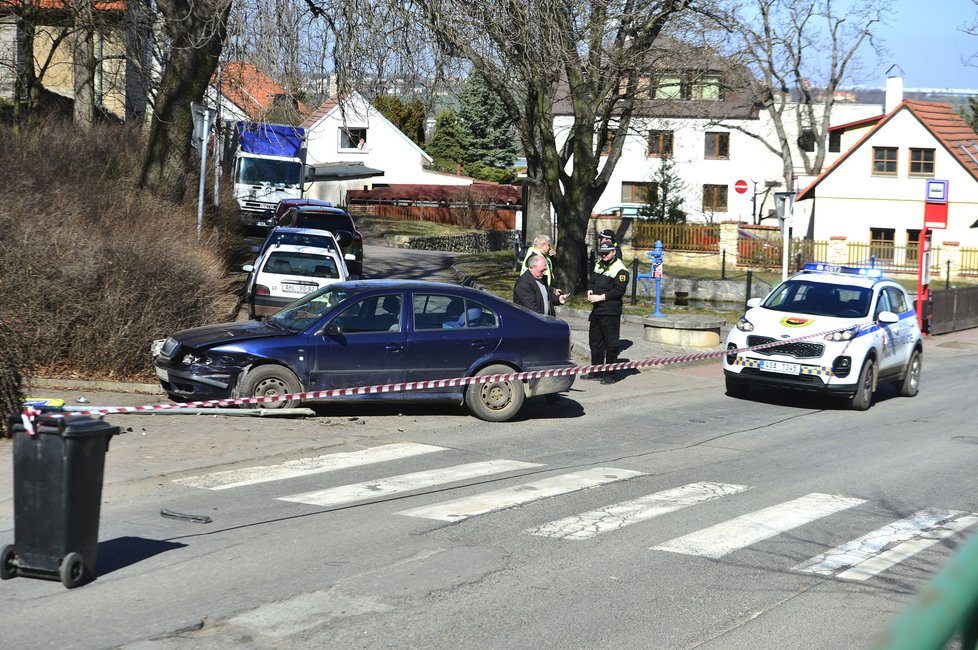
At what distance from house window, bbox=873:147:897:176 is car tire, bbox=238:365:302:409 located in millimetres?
44681

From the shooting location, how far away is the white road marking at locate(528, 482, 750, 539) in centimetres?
801

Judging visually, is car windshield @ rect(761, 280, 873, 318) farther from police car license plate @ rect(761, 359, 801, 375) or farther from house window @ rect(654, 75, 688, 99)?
house window @ rect(654, 75, 688, 99)

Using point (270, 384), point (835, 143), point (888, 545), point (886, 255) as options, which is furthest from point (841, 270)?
point (835, 143)

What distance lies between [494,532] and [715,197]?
57194 mm

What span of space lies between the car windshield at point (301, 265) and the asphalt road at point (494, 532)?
5638 millimetres

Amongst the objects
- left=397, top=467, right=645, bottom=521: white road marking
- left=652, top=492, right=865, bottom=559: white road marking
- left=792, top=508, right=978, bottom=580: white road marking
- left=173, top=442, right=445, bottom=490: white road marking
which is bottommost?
left=792, top=508, right=978, bottom=580: white road marking

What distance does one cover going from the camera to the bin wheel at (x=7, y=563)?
648cm

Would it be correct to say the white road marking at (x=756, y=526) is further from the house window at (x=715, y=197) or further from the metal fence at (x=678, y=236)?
the house window at (x=715, y=197)

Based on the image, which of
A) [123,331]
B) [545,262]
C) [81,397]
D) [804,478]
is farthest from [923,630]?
[545,262]

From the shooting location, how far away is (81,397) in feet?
39.5

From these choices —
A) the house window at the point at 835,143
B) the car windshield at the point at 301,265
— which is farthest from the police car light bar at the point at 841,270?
the house window at the point at 835,143

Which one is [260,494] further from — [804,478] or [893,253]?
[893,253]

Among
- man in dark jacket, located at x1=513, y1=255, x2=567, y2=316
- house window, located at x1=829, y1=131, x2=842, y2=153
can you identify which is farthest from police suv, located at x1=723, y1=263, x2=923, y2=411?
house window, located at x1=829, y1=131, x2=842, y2=153

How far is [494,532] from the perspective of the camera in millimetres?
7879
